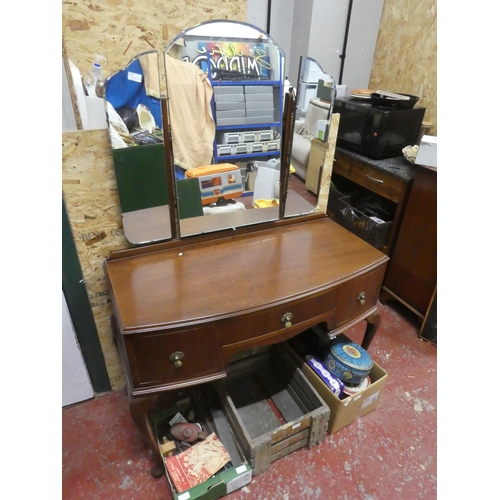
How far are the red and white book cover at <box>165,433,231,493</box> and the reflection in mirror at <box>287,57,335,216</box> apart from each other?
991 mm

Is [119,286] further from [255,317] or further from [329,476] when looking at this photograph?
[329,476]

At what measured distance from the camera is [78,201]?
3.82ft

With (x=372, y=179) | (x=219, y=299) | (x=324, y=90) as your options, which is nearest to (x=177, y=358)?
(x=219, y=299)

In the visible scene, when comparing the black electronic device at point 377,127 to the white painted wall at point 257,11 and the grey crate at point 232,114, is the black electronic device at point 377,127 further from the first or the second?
the grey crate at point 232,114

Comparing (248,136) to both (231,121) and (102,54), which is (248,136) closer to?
(231,121)

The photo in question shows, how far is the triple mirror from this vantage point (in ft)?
3.52

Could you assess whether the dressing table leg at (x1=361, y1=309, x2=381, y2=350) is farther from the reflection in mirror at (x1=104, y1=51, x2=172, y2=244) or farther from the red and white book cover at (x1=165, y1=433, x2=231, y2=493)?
the reflection in mirror at (x1=104, y1=51, x2=172, y2=244)

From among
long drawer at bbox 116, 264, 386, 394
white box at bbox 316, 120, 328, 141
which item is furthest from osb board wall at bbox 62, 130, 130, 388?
white box at bbox 316, 120, 328, 141

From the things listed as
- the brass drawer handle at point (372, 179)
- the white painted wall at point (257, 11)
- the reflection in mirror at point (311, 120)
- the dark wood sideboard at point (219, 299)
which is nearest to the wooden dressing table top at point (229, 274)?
the dark wood sideboard at point (219, 299)

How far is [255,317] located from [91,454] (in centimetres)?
95

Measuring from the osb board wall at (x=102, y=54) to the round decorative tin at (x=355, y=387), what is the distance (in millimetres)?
1076

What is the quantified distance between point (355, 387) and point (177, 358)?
2.77ft

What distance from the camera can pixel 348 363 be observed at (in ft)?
4.73

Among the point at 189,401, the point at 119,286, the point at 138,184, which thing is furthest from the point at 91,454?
the point at 138,184
